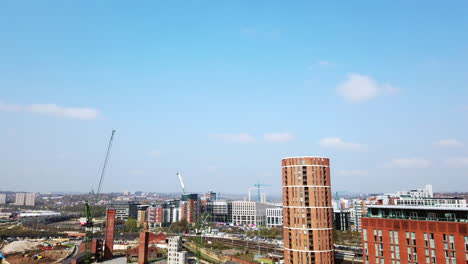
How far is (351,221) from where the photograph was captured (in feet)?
589

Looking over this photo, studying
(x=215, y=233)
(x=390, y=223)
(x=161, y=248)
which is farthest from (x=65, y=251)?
(x=390, y=223)

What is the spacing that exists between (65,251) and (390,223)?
119 m

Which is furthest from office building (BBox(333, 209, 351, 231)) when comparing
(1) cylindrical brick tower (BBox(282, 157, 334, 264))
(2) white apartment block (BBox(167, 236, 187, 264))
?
(1) cylindrical brick tower (BBox(282, 157, 334, 264))

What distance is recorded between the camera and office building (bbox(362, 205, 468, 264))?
46.7 m

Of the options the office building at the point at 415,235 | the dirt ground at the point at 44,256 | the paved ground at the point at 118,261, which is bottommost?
the dirt ground at the point at 44,256

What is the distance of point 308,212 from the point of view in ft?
231

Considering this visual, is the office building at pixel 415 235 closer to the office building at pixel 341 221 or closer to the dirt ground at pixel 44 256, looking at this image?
the dirt ground at pixel 44 256

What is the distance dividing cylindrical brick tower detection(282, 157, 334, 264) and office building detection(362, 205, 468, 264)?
526 inches

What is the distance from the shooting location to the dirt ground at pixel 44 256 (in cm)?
10619

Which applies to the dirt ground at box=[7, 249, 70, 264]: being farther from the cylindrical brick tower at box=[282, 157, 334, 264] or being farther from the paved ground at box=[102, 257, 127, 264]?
the cylindrical brick tower at box=[282, 157, 334, 264]

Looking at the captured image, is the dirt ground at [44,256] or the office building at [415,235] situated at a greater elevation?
the office building at [415,235]

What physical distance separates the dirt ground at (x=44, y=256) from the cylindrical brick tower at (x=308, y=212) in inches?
Answer: 3370

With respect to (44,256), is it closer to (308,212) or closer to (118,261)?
(118,261)

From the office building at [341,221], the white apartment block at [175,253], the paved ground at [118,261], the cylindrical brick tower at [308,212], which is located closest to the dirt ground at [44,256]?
the paved ground at [118,261]
